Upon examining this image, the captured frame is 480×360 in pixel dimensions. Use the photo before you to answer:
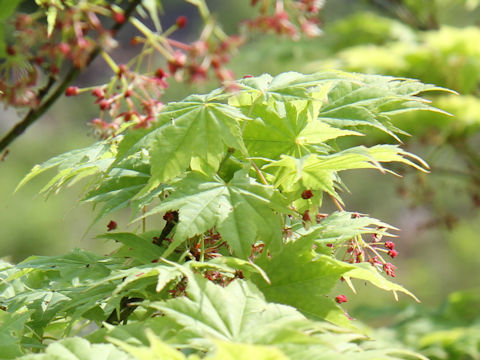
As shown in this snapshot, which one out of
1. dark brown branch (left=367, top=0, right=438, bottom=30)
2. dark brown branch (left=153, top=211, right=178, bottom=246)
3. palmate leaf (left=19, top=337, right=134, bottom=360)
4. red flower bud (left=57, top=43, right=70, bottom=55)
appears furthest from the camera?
dark brown branch (left=367, top=0, right=438, bottom=30)

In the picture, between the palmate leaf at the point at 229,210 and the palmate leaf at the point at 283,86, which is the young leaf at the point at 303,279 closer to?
the palmate leaf at the point at 229,210

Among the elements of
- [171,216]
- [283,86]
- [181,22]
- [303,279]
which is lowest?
[303,279]

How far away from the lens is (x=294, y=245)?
2.88ft

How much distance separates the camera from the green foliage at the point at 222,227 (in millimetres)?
763

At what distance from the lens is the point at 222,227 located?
84 centimetres

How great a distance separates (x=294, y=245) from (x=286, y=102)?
0.24 meters

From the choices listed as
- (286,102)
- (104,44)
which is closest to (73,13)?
(104,44)

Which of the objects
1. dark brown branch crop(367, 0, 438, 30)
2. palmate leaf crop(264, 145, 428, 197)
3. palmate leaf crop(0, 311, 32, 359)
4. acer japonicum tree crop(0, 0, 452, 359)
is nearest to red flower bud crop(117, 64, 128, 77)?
acer japonicum tree crop(0, 0, 452, 359)

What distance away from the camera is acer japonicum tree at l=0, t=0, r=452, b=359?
2.51 ft

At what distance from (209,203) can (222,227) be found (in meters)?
0.04

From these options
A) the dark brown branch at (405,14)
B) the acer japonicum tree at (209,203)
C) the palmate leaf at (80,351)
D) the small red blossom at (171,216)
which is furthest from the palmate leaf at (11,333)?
the dark brown branch at (405,14)

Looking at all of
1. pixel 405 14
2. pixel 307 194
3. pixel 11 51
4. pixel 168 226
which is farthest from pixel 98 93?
pixel 405 14

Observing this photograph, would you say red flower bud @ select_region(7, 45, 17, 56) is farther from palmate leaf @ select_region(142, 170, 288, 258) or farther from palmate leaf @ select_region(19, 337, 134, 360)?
palmate leaf @ select_region(19, 337, 134, 360)

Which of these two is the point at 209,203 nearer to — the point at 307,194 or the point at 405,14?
the point at 307,194
